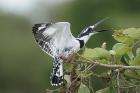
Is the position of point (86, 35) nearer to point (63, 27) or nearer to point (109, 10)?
point (63, 27)

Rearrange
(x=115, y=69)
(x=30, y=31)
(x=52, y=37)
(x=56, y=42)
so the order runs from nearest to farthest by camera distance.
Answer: (x=115, y=69) < (x=52, y=37) < (x=56, y=42) < (x=30, y=31)

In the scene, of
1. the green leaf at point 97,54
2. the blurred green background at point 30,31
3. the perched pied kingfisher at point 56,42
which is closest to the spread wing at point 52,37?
the perched pied kingfisher at point 56,42

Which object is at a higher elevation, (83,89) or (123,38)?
(123,38)

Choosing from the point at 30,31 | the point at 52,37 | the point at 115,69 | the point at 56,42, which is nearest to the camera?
the point at 115,69

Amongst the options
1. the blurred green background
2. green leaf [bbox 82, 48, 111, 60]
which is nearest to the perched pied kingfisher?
green leaf [bbox 82, 48, 111, 60]

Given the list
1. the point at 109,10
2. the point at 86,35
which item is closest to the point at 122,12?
the point at 109,10

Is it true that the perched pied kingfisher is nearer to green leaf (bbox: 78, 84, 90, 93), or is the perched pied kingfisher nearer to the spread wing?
the spread wing

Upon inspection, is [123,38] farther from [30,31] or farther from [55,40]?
[30,31]

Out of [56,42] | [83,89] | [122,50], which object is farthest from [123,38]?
[56,42]
